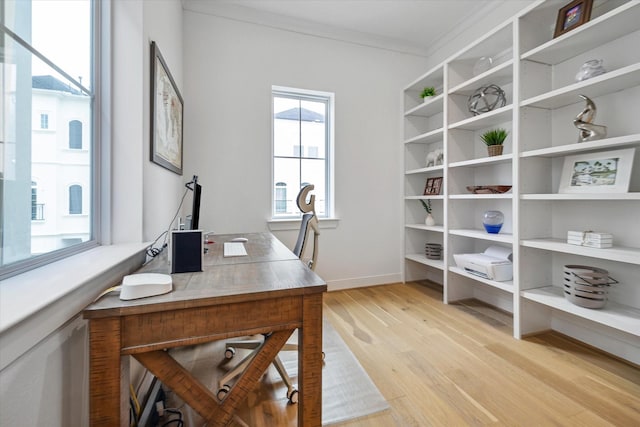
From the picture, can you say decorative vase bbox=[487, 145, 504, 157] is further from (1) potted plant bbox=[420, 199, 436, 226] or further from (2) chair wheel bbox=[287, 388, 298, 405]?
(2) chair wheel bbox=[287, 388, 298, 405]

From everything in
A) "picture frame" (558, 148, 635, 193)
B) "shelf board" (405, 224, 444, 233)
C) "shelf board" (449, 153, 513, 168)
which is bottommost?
"shelf board" (405, 224, 444, 233)

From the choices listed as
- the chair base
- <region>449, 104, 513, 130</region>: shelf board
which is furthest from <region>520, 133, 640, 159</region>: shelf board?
the chair base

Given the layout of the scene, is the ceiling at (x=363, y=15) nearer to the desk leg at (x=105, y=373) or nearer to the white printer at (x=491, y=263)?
the white printer at (x=491, y=263)

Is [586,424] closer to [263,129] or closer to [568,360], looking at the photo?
[568,360]

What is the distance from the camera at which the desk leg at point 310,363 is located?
2.93ft

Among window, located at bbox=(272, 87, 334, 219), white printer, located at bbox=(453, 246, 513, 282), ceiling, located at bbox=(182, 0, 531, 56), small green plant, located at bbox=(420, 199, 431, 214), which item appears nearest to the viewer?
white printer, located at bbox=(453, 246, 513, 282)

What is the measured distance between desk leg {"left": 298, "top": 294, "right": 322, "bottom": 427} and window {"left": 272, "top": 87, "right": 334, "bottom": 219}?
2.11 metres

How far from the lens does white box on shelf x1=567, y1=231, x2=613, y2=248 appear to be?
5.33 ft

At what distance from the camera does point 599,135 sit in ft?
5.50

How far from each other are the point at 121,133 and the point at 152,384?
129cm

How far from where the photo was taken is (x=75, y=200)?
1.08 m

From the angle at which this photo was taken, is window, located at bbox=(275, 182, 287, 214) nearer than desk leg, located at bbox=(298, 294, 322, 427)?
No

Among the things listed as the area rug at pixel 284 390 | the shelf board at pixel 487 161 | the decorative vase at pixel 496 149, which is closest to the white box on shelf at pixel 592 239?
the shelf board at pixel 487 161

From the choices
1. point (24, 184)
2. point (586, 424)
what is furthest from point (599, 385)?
point (24, 184)
